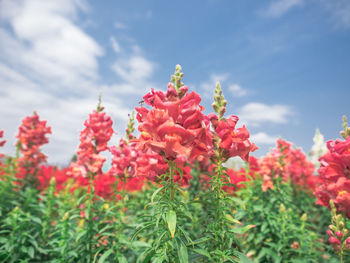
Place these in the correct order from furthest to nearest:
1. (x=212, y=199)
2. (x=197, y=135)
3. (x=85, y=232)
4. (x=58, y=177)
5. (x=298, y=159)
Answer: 1. (x=58, y=177)
2. (x=298, y=159)
3. (x=85, y=232)
4. (x=212, y=199)
5. (x=197, y=135)

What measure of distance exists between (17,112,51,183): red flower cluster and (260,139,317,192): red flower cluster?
4.70m

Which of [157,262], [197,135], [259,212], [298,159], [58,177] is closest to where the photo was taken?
[157,262]

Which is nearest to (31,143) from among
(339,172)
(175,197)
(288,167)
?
(175,197)

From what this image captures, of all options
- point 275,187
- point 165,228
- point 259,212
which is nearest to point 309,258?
point 259,212

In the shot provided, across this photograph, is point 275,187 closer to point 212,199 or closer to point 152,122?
point 212,199

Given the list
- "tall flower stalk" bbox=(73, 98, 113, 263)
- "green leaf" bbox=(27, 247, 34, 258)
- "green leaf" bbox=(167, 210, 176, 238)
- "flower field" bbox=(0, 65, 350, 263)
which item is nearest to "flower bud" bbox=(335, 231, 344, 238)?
"flower field" bbox=(0, 65, 350, 263)

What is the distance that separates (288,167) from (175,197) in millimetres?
4599

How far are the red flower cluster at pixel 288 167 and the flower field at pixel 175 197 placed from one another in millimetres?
24

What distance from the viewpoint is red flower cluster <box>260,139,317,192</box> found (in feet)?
13.0

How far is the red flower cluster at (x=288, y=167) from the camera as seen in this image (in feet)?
13.0

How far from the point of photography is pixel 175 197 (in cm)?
203

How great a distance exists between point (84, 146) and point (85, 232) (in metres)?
1.09

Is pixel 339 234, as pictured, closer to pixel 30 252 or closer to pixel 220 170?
pixel 220 170

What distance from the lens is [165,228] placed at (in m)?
1.52
